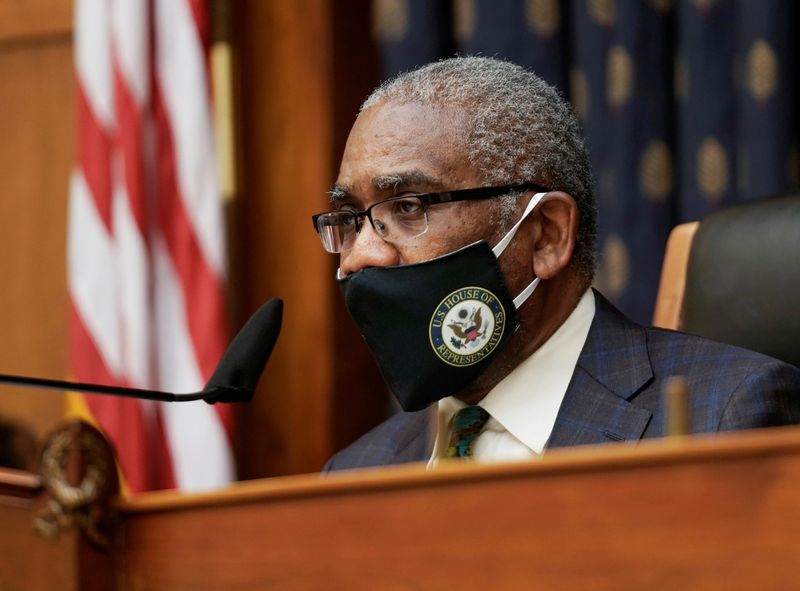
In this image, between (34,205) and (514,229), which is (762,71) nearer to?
(514,229)

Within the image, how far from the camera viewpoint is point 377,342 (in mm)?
1798

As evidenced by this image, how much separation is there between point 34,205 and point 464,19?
123cm

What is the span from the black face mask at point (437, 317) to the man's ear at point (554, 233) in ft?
0.28

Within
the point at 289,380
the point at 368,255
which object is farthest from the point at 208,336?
the point at 368,255

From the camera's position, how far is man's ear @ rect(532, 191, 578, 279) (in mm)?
1837

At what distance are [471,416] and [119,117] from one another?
1496 mm

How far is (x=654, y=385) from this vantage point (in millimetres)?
1703

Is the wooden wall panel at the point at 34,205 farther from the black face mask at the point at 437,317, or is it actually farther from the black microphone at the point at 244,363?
the black microphone at the point at 244,363

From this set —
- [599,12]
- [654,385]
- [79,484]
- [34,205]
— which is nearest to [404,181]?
[654,385]

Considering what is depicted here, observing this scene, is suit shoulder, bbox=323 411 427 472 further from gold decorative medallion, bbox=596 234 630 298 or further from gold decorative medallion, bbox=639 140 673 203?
gold decorative medallion, bbox=639 140 673 203

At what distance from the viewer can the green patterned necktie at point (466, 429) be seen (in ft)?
5.93

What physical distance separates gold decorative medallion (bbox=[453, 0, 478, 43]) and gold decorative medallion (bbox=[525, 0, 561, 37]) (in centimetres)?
13

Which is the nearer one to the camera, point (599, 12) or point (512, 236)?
point (512, 236)

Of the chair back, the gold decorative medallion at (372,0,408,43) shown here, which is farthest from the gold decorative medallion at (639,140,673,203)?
the chair back
